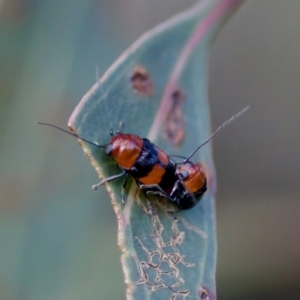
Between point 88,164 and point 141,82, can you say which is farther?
point 88,164

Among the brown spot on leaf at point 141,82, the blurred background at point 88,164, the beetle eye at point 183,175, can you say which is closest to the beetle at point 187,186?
the beetle eye at point 183,175

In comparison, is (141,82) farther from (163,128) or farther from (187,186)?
(187,186)

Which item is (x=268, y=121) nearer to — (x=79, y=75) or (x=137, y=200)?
(x=79, y=75)

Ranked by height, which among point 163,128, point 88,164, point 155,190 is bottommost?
point 155,190

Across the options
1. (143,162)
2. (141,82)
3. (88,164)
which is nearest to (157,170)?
(143,162)

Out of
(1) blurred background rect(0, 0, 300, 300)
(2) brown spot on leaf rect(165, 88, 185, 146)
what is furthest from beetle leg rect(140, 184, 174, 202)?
(1) blurred background rect(0, 0, 300, 300)

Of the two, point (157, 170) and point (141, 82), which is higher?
point (141, 82)

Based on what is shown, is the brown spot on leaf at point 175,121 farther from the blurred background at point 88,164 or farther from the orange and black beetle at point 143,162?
the blurred background at point 88,164

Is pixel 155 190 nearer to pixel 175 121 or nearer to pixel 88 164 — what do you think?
pixel 175 121

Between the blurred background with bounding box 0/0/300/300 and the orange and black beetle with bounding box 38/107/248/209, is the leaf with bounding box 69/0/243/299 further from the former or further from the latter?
the blurred background with bounding box 0/0/300/300
